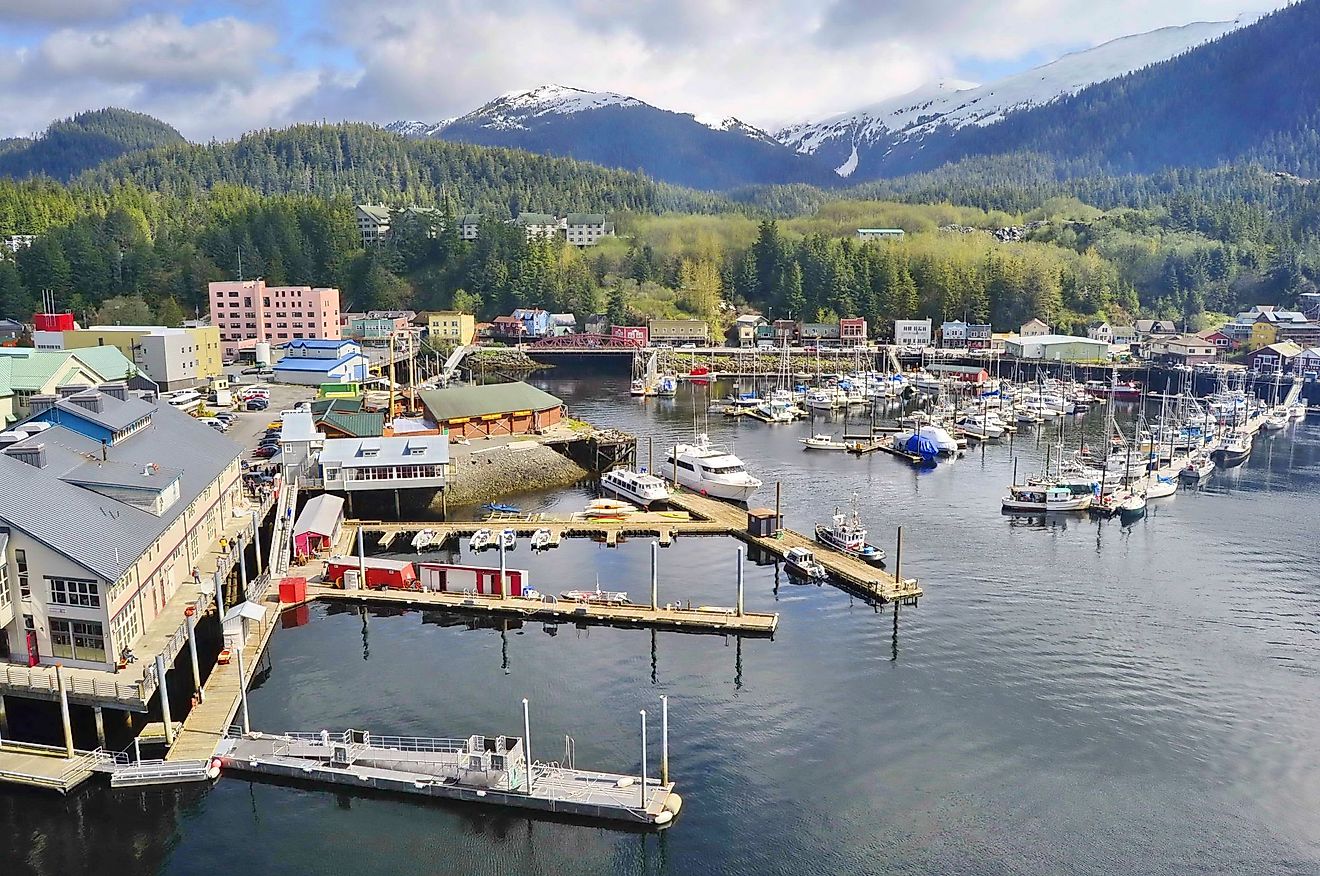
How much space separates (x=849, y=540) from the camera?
119 feet

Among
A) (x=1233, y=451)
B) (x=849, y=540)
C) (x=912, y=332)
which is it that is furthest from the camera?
(x=912, y=332)

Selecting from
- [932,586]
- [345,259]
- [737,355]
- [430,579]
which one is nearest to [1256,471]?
[932,586]

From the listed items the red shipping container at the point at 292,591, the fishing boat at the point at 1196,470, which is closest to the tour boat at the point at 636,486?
the red shipping container at the point at 292,591

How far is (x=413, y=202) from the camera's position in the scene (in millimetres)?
145000

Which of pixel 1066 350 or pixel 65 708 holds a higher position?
pixel 1066 350

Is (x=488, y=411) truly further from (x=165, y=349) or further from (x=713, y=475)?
(x=165, y=349)

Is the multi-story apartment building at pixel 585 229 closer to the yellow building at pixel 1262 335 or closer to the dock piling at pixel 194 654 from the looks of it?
the yellow building at pixel 1262 335

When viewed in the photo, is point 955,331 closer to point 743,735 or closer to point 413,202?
point 413,202

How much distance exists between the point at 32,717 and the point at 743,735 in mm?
16419

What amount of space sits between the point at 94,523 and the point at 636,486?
76.2ft

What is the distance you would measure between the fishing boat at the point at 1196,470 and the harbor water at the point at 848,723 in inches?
485

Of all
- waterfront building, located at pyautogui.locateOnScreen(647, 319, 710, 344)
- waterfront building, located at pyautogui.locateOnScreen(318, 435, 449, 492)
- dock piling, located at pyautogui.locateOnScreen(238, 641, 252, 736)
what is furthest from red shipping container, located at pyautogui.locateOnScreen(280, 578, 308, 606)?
waterfront building, located at pyautogui.locateOnScreen(647, 319, 710, 344)

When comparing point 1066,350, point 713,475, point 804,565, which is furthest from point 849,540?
point 1066,350

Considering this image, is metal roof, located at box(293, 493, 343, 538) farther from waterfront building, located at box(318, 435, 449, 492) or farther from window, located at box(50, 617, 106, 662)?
window, located at box(50, 617, 106, 662)
